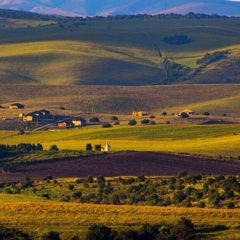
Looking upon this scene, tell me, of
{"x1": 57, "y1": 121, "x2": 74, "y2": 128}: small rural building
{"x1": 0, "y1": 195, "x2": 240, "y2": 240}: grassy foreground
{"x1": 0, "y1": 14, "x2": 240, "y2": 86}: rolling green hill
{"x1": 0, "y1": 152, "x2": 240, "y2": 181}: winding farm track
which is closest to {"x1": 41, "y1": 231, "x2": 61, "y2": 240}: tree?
{"x1": 0, "y1": 195, "x2": 240, "y2": 240}: grassy foreground

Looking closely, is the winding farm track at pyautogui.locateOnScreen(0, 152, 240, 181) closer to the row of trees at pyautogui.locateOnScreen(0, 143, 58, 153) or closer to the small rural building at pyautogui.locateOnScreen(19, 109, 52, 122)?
the row of trees at pyautogui.locateOnScreen(0, 143, 58, 153)

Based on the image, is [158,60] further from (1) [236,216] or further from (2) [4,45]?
(1) [236,216]

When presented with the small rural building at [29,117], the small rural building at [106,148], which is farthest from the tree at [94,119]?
the small rural building at [106,148]

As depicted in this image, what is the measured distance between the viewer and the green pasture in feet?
232

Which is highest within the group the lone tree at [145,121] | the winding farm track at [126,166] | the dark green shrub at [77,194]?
the lone tree at [145,121]

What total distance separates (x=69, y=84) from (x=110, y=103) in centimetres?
1945

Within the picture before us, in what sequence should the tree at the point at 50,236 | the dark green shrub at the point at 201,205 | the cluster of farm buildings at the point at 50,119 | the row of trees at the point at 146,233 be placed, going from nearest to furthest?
the row of trees at the point at 146,233, the tree at the point at 50,236, the dark green shrub at the point at 201,205, the cluster of farm buildings at the point at 50,119

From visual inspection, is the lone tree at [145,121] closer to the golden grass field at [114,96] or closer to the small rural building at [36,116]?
the golden grass field at [114,96]

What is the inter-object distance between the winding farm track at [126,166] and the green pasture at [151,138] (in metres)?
5.11

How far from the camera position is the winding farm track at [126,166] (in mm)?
57656

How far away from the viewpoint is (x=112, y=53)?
540 ft

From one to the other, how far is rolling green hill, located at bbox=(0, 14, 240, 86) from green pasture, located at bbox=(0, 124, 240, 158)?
56.6 meters

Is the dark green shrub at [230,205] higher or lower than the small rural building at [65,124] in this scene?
lower

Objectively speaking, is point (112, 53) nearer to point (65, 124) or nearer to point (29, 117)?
point (29, 117)
